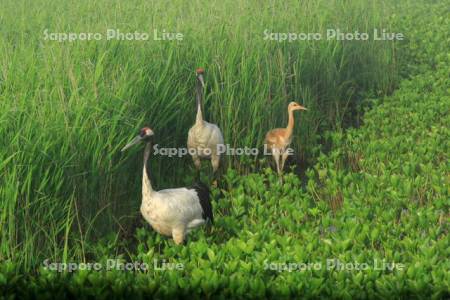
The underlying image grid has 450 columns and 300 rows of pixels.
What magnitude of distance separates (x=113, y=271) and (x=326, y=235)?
6.36 ft

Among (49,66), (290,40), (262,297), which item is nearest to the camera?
(262,297)

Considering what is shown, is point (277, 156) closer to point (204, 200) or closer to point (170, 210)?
point (204, 200)

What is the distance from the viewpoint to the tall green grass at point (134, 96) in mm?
6211

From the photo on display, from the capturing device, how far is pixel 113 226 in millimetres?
7051

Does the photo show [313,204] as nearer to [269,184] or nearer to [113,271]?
[269,184]

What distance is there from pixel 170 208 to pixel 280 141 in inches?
88.9

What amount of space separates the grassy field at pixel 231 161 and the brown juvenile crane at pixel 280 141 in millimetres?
242

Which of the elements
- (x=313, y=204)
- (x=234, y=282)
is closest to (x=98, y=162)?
(x=234, y=282)

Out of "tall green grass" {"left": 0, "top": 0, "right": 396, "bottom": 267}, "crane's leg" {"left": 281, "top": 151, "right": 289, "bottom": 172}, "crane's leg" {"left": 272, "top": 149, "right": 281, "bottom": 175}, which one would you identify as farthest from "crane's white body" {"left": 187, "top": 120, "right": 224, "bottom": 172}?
"crane's leg" {"left": 281, "top": 151, "right": 289, "bottom": 172}

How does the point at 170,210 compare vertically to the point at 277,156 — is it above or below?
below

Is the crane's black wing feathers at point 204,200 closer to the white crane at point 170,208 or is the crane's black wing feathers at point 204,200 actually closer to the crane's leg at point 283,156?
Answer: the white crane at point 170,208

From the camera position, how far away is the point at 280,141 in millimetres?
8266

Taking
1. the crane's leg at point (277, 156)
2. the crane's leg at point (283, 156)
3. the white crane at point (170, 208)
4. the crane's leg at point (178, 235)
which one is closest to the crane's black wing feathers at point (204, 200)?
the white crane at point (170, 208)

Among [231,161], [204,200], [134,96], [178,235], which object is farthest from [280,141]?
[178,235]
